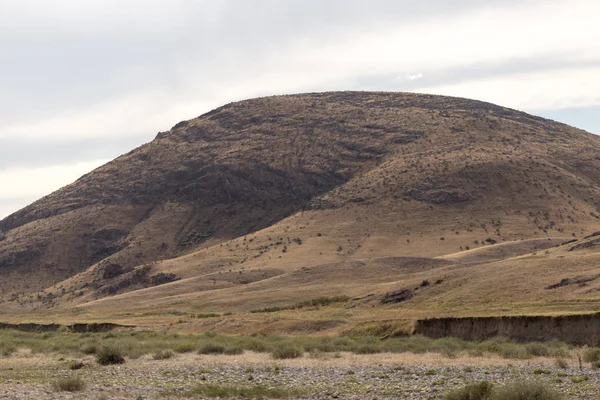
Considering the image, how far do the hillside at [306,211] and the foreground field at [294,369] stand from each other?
26.7 metres

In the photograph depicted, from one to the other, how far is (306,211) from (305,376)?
116m

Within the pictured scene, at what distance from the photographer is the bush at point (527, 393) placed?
19.5 m

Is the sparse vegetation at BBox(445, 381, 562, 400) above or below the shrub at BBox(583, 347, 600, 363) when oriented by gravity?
above

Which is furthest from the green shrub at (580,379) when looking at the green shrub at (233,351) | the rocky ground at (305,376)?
the green shrub at (233,351)

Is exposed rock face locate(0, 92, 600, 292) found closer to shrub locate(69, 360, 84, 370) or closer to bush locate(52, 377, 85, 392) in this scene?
shrub locate(69, 360, 84, 370)

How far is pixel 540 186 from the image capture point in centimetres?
13775

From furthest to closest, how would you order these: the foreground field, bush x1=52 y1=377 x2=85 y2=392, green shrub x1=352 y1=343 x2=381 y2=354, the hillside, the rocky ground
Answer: the hillside < green shrub x1=352 y1=343 x2=381 y2=354 < bush x1=52 y1=377 x2=85 y2=392 < the foreground field < the rocky ground

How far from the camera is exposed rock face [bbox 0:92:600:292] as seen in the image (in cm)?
14138

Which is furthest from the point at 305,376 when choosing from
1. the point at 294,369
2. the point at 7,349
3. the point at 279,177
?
the point at 279,177

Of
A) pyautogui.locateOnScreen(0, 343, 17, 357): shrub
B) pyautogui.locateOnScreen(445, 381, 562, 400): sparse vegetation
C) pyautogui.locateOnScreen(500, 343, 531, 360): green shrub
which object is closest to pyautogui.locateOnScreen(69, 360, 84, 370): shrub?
pyautogui.locateOnScreen(0, 343, 17, 357): shrub

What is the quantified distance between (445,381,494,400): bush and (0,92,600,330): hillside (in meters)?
44.7

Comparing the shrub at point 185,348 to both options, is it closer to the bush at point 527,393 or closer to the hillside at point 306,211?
the hillside at point 306,211

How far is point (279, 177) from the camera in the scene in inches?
6353

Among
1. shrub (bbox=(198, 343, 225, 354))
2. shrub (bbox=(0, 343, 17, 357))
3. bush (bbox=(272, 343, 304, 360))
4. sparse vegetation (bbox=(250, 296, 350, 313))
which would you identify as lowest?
sparse vegetation (bbox=(250, 296, 350, 313))
